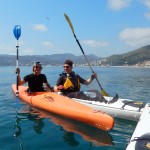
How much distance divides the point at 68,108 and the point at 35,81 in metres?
2.65

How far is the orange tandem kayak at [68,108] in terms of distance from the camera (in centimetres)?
694

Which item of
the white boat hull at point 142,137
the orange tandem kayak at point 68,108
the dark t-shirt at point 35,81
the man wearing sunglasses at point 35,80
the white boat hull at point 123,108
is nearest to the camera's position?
the white boat hull at point 142,137

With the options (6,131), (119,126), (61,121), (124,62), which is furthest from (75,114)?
(124,62)

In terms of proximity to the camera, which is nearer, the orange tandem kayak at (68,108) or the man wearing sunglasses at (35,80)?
the orange tandem kayak at (68,108)

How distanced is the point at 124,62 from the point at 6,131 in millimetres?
165487

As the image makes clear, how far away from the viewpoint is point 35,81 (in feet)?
33.5

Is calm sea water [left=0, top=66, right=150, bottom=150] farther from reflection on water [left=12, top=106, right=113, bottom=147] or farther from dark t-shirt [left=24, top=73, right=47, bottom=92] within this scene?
dark t-shirt [left=24, top=73, right=47, bottom=92]

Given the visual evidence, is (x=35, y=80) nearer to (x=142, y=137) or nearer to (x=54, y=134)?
(x=54, y=134)

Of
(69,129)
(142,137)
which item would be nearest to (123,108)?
(69,129)

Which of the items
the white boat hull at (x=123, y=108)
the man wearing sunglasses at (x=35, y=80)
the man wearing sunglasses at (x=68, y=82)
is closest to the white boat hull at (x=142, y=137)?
the white boat hull at (x=123, y=108)

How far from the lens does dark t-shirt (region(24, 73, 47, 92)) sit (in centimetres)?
1007

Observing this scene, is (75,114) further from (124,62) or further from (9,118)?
(124,62)

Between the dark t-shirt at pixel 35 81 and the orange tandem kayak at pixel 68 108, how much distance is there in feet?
0.85

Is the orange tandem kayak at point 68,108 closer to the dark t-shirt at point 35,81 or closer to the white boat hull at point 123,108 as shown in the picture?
the dark t-shirt at point 35,81
